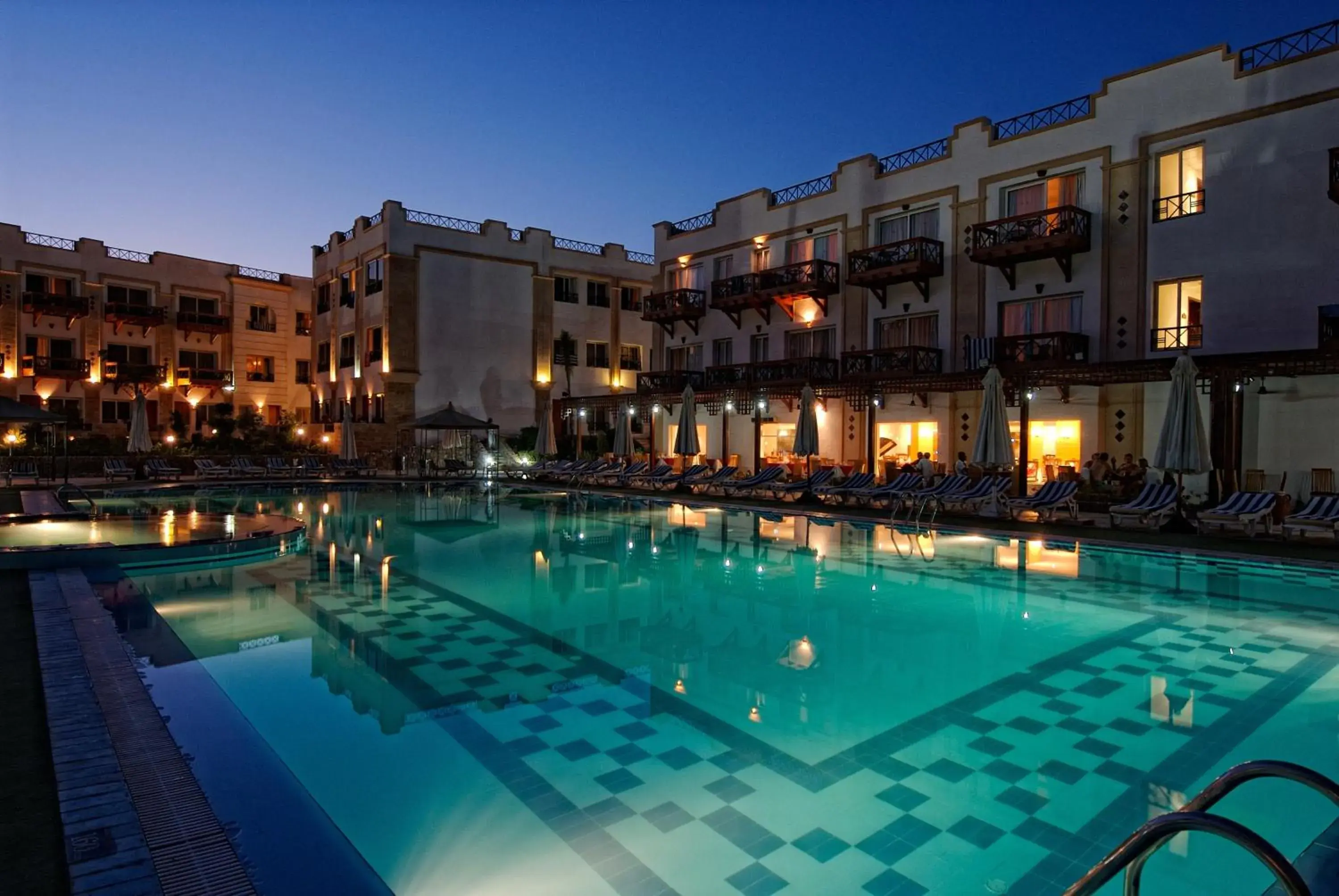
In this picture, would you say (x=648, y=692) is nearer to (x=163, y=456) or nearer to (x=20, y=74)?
(x=163, y=456)

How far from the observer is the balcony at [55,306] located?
31.9 metres

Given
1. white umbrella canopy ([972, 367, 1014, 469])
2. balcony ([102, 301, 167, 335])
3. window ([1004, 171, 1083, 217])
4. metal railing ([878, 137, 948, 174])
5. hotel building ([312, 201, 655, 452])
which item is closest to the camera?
white umbrella canopy ([972, 367, 1014, 469])

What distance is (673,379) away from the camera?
2861 centimetres

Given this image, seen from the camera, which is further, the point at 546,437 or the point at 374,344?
the point at 374,344

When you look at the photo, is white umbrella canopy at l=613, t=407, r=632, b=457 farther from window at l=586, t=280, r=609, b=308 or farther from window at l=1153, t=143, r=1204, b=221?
window at l=1153, t=143, r=1204, b=221

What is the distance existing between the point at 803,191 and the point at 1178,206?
11487mm

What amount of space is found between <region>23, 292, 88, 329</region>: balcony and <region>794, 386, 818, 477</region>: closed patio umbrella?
1213 inches

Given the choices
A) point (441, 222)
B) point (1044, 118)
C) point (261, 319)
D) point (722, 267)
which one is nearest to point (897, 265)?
point (1044, 118)

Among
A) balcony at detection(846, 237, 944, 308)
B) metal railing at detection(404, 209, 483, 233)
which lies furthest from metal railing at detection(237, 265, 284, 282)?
balcony at detection(846, 237, 944, 308)

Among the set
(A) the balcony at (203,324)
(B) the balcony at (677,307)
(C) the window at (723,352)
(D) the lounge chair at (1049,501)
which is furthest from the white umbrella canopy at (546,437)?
(A) the balcony at (203,324)

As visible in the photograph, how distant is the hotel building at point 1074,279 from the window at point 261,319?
22.1 meters

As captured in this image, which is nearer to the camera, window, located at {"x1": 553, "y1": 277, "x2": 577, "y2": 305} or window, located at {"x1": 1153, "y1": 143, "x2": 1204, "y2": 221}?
window, located at {"x1": 1153, "y1": 143, "x2": 1204, "y2": 221}

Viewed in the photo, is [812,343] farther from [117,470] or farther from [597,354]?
[117,470]

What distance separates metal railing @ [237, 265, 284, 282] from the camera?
38281 mm
